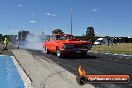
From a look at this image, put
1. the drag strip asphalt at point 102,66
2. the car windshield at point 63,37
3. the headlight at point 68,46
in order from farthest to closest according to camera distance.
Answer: the car windshield at point 63,37
the headlight at point 68,46
the drag strip asphalt at point 102,66

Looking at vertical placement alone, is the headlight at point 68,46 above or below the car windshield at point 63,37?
below

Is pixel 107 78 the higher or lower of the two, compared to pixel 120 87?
higher

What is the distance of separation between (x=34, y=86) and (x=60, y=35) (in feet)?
56.2

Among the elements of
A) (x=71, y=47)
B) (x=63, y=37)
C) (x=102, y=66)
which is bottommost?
(x=102, y=66)

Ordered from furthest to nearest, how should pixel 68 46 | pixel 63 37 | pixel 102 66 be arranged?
pixel 63 37 < pixel 68 46 < pixel 102 66

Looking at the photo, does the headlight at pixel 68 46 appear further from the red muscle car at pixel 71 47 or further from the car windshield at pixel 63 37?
the car windshield at pixel 63 37

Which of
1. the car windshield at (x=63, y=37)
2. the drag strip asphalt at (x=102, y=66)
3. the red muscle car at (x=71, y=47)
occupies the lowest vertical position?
the drag strip asphalt at (x=102, y=66)

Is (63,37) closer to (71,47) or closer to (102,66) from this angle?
(71,47)

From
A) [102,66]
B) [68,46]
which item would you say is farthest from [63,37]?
[102,66]

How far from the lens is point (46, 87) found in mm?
11766

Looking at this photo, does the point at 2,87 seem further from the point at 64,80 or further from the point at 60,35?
the point at 60,35

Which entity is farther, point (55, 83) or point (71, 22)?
point (71, 22)

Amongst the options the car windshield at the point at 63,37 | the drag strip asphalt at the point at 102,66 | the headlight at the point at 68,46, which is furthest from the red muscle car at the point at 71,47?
the drag strip asphalt at the point at 102,66

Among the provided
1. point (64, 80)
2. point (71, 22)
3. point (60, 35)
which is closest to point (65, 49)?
point (60, 35)
